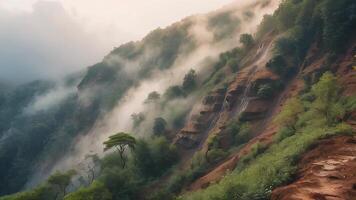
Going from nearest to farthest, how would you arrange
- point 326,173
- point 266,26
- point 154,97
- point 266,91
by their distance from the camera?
1. point 326,173
2. point 266,91
3. point 266,26
4. point 154,97

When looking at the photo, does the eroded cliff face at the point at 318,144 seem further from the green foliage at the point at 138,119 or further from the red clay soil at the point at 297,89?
the green foliage at the point at 138,119

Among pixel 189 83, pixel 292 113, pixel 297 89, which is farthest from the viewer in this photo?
pixel 189 83

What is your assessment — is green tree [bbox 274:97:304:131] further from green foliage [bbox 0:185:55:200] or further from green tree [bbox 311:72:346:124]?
green foliage [bbox 0:185:55:200]

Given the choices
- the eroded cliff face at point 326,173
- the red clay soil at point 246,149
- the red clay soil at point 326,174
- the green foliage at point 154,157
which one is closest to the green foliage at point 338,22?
the red clay soil at point 246,149

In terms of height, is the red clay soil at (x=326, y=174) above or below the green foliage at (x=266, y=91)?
below

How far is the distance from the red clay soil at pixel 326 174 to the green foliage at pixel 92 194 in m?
31.2

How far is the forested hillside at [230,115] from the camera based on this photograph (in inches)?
1337

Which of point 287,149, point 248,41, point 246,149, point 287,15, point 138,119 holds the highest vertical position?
point 248,41

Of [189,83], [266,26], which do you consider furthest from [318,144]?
[189,83]

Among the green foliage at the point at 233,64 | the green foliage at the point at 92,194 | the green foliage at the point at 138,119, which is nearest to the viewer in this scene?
the green foliage at the point at 92,194

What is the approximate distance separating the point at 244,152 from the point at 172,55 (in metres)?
91.8

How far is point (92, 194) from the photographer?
179ft

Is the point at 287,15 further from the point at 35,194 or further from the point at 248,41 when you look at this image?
the point at 35,194

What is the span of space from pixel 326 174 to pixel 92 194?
3448 centimetres
